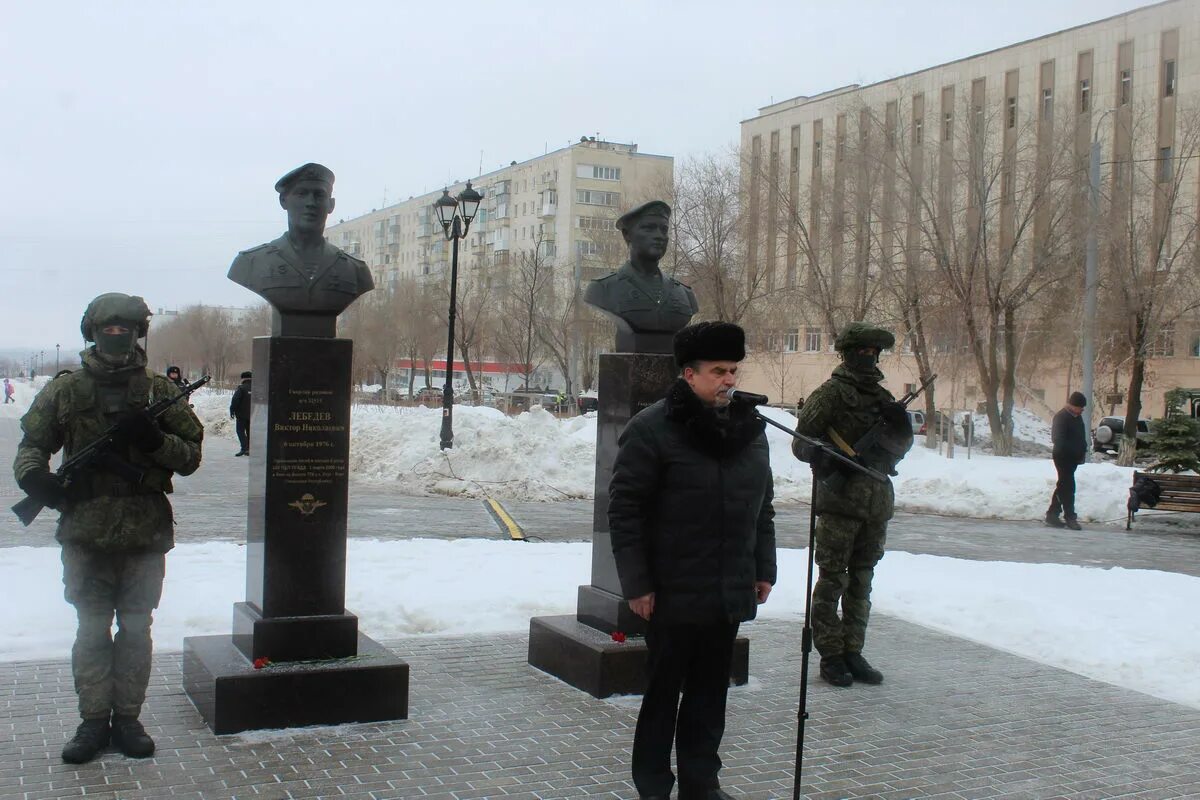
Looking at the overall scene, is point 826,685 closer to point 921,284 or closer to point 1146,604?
point 1146,604

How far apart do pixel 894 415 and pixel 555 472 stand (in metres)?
14.6

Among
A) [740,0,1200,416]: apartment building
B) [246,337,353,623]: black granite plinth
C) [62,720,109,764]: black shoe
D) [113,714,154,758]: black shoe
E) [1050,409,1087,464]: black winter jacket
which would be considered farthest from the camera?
[740,0,1200,416]: apartment building

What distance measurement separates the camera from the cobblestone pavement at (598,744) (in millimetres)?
5109

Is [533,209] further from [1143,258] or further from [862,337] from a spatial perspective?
[862,337]

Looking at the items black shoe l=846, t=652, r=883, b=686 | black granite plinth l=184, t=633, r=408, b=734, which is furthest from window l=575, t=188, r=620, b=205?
black granite plinth l=184, t=633, r=408, b=734

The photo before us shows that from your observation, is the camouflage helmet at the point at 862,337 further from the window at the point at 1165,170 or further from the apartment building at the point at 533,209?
the apartment building at the point at 533,209

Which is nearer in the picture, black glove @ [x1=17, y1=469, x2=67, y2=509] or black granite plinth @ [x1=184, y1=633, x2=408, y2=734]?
black glove @ [x1=17, y1=469, x2=67, y2=509]

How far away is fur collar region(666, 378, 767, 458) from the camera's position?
454 centimetres

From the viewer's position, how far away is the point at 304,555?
6145mm

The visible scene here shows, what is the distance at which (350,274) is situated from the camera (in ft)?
20.9

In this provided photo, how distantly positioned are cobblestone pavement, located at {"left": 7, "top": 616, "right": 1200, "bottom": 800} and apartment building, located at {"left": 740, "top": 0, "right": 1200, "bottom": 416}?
25.0m

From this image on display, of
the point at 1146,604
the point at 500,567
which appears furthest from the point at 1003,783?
the point at 500,567

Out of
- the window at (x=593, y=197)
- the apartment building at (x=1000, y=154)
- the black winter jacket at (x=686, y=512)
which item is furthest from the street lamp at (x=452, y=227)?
the window at (x=593, y=197)

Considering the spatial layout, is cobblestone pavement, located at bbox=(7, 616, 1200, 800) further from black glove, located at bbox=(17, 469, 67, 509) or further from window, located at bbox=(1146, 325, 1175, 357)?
window, located at bbox=(1146, 325, 1175, 357)
